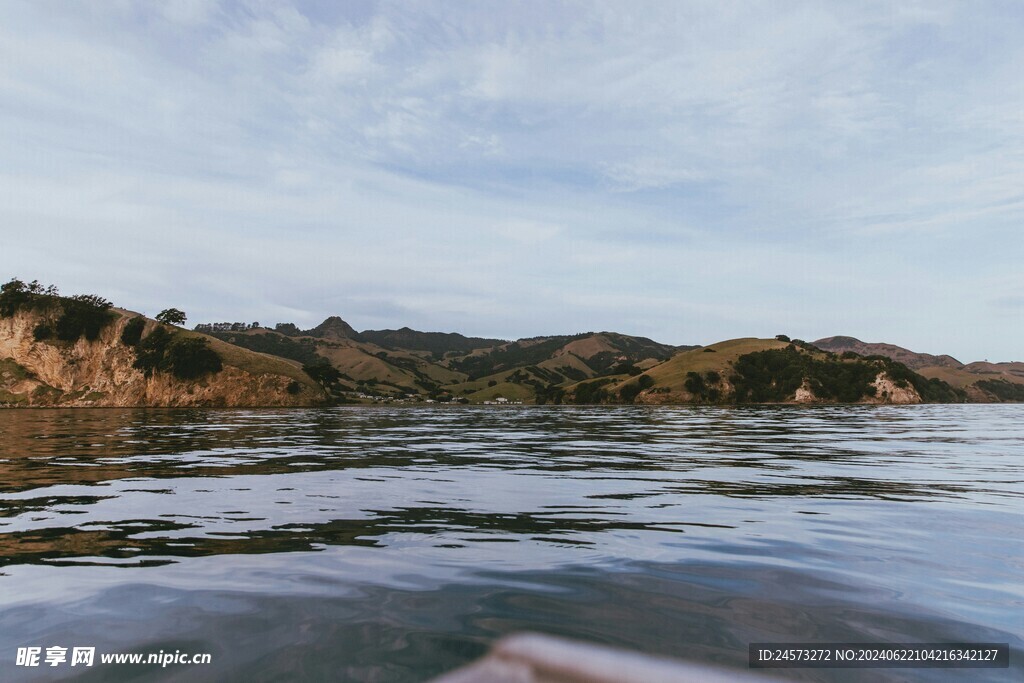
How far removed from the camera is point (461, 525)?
1091 centimetres

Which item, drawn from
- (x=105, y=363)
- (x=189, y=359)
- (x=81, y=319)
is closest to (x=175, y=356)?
(x=189, y=359)

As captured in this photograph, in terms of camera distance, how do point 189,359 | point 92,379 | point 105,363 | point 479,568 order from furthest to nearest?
point 189,359
point 105,363
point 92,379
point 479,568

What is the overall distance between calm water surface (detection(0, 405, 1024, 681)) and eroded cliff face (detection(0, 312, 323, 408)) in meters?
141

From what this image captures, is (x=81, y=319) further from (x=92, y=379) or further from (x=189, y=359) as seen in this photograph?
(x=189, y=359)

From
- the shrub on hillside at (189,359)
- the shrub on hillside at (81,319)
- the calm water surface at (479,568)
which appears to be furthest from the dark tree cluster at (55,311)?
the calm water surface at (479,568)

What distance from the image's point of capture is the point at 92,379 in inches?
5546

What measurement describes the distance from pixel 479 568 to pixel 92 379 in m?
171

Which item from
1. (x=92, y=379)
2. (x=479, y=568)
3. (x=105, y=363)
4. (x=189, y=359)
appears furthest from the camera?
(x=189, y=359)

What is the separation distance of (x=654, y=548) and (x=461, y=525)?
12.5 ft

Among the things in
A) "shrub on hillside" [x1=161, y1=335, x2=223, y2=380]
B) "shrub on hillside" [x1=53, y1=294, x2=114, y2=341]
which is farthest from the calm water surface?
"shrub on hillside" [x1=53, y1=294, x2=114, y2=341]

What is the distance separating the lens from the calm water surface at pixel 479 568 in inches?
217

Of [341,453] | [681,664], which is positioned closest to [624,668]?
[681,664]

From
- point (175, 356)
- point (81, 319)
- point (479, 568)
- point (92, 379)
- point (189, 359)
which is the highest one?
point (81, 319)

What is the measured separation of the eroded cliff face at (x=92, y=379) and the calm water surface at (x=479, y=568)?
141 metres
